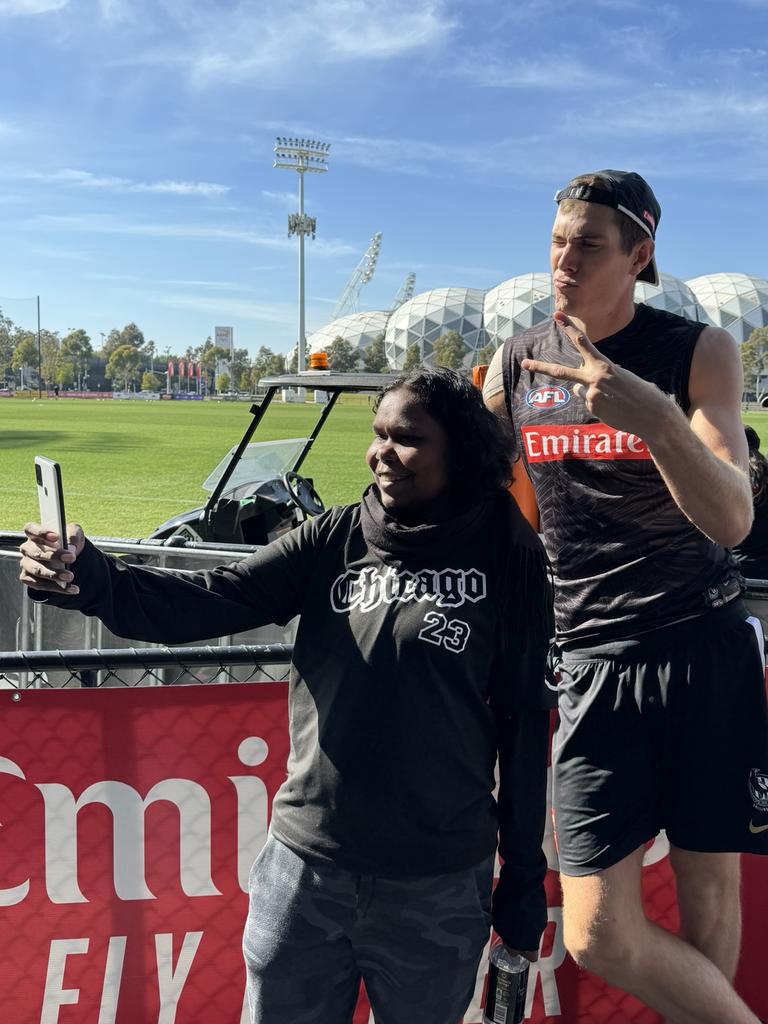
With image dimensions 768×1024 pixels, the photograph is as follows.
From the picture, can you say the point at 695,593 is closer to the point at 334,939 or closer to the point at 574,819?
the point at 574,819

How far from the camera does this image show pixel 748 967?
2586 mm

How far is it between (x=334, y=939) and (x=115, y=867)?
74 cm

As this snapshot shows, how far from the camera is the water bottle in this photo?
73.4 inches

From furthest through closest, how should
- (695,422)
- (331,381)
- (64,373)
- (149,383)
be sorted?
1. (149,383)
2. (64,373)
3. (331,381)
4. (695,422)

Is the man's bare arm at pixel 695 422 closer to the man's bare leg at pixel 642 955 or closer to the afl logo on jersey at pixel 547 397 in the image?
the afl logo on jersey at pixel 547 397

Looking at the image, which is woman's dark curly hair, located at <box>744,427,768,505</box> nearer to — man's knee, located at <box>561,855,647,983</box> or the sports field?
man's knee, located at <box>561,855,647,983</box>

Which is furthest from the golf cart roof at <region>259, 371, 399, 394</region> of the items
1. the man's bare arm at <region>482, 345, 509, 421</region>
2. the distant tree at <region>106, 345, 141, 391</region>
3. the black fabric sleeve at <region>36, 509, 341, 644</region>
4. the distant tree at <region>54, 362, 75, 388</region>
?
the distant tree at <region>106, 345, 141, 391</region>

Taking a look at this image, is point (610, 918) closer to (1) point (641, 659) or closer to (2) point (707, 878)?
(2) point (707, 878)

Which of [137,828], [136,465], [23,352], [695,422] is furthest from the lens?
[23,352]

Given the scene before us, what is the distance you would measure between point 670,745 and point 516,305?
366 feet

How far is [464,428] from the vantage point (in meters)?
1.89

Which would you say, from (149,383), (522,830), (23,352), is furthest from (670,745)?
(149,383)

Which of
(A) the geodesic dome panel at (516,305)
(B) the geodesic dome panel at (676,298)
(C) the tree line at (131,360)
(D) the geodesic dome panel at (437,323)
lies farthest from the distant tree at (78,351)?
(B) the geodesic dome panel at (676,298)

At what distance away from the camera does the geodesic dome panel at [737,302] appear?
11188cm
